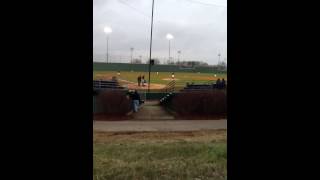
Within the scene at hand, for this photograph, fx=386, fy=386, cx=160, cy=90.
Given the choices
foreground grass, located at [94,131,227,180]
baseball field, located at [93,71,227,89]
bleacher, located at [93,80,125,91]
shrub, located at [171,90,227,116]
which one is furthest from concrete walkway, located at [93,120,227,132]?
baseball field, located at [93,71,227,89]

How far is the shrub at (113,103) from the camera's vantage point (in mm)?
17656

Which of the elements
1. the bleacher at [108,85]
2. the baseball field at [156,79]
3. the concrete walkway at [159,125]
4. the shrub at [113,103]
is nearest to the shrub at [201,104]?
the concrete walkway at [159,125]

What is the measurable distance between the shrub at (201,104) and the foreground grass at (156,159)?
6727 mm

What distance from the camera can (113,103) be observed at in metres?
17.9

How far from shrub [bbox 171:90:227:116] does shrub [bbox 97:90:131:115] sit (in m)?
2.48

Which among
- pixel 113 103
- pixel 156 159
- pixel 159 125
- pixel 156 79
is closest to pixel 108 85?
pixel 113 103

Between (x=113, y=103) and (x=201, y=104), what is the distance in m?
4.11

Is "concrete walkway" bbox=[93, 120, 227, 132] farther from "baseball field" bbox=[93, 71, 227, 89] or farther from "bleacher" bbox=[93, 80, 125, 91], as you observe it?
"baseball field" bbox=[93, 71, 227, 89]

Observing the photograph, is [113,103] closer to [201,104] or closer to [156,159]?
[201,104]

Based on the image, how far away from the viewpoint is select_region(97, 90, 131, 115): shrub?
17656 mm
